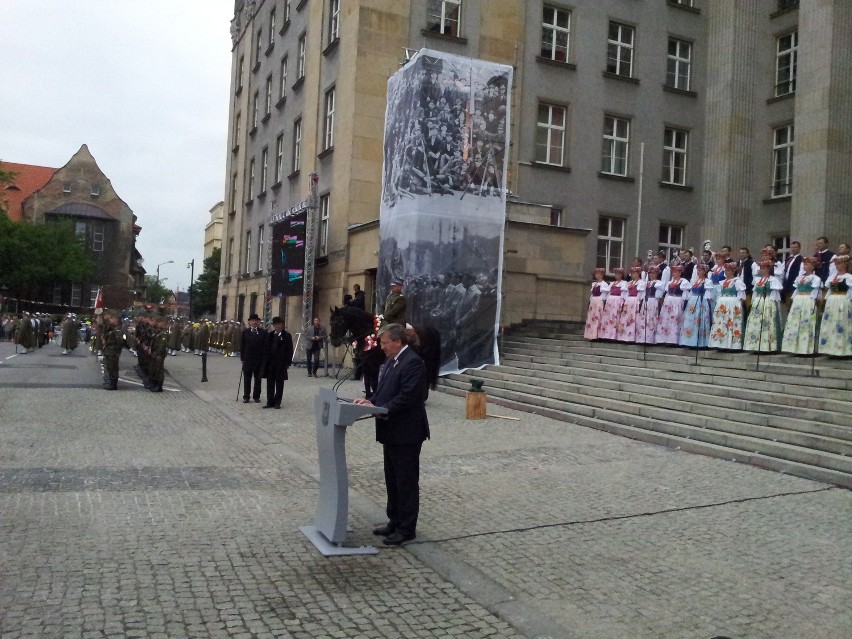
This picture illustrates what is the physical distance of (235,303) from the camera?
137ft

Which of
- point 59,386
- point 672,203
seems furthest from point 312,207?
point 672,203

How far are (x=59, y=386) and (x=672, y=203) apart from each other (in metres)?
22.1

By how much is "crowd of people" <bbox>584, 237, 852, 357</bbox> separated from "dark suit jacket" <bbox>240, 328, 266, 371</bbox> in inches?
304

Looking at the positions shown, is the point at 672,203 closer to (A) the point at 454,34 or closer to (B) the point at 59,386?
(A) the point at 454,34

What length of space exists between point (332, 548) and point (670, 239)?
26.8m

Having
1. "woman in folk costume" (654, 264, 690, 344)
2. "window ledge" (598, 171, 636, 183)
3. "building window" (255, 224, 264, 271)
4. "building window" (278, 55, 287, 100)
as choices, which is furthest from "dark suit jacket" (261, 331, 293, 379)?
"building window" (255, 224, 264, 271)

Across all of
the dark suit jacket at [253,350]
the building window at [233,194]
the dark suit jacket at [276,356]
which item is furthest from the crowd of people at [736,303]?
the building window at [233,194]

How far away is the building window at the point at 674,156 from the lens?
30188mm

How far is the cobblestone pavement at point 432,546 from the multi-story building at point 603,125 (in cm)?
1373

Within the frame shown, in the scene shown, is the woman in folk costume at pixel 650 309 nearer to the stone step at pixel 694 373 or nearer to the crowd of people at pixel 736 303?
the crowd of people at pixel 736 303

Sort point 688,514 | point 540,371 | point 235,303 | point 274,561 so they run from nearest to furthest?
point 274,561 → point 688,514 → point 540,371 → point 235,303

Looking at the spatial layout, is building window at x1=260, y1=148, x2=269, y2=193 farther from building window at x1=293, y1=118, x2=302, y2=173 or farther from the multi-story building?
building window at x1=293, y1=118, x2=302, y2=173

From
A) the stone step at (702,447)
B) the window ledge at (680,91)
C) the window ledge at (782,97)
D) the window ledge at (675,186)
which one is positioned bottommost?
the stone step at (702,447)

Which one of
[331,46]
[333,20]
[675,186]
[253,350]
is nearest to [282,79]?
[333,20]
